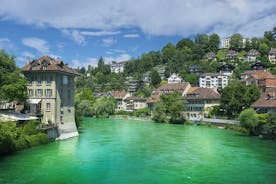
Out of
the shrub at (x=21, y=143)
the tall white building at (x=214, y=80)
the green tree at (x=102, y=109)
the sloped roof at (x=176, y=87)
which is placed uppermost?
the tall white building at (x=214, y=80)

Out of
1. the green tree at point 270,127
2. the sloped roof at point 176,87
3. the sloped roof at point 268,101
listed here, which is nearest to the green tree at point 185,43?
the sloped roof at point 176,87

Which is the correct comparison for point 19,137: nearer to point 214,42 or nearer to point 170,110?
point 170,110

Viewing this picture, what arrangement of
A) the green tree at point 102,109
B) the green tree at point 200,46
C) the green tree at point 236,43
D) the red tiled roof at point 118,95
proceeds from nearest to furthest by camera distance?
the green tree at point 102,109
the red tiled roof at point 118,95
the green tree at point 236,43
the green tree at point 200,46

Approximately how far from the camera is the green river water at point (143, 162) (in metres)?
24.4

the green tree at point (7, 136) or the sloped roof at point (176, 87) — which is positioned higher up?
the sloped roof at point (176, 87)

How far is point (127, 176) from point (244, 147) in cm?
1924

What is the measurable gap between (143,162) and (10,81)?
18088 millimetres

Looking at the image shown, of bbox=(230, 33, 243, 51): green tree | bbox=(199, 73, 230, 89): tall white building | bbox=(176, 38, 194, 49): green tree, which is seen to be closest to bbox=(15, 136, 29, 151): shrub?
bbox=(199, 73, 230, 89): tall white building

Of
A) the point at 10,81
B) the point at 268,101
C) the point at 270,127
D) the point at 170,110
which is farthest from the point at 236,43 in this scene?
the point at 10,81

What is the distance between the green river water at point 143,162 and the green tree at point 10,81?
21.8ft

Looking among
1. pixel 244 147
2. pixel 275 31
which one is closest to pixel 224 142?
pixel 244 147

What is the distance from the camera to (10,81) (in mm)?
37688

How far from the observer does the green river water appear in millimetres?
24406

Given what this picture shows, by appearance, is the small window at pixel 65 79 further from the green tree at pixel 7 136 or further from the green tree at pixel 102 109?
the green tree at pixel 102 109
